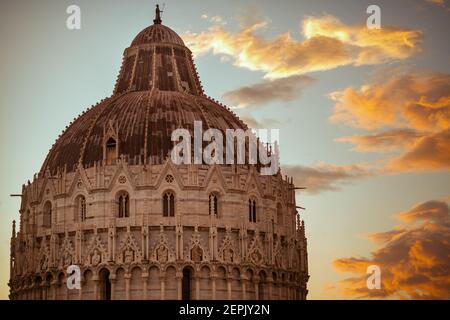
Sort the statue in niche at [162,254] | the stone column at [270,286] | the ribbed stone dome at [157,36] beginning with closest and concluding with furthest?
the statue in niche at [162,254] < the stone column at [270,286] < the ribbed stone dome at [157,36]

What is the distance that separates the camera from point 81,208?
120 metres

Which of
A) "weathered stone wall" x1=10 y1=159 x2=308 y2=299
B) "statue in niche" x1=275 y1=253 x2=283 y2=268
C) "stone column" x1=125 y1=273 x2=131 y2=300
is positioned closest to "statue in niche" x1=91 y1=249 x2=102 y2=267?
"weathered stone wall" x1=10 y1=159 x2=308 y2=299

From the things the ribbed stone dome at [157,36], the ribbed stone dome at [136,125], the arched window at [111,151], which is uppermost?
the ribbed stone dome at [157,36]

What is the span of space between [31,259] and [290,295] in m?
23.4

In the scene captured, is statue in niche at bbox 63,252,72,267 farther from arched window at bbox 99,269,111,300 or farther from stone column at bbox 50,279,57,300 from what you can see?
arched window at bbox 99,269,111,300

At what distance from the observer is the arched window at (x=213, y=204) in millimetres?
118400

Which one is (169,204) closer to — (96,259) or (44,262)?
(96,259)

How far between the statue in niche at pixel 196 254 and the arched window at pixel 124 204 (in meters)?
6.72

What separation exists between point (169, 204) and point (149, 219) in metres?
2.49

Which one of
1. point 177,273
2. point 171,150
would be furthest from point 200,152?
point 177,273

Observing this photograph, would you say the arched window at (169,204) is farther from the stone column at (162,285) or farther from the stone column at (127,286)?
the stone column at (127,286)

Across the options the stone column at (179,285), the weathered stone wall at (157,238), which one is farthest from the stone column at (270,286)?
the stone column at (179,285)

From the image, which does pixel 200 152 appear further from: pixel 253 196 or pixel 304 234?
pixel 304 234

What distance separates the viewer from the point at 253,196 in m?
122
